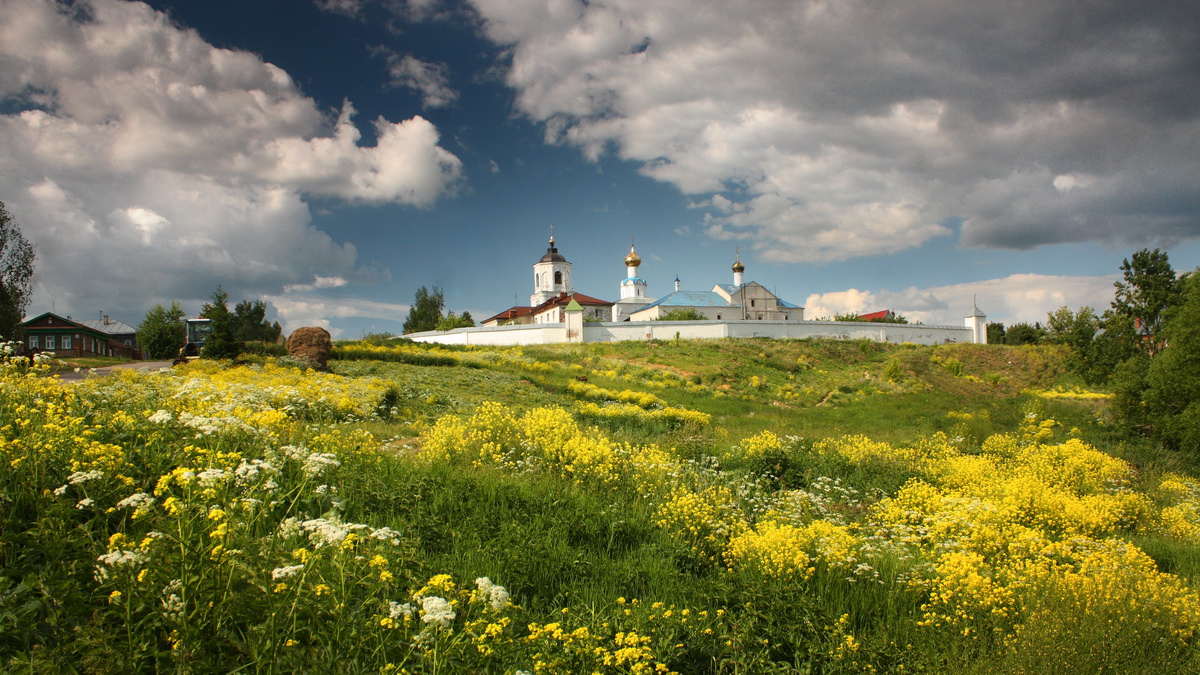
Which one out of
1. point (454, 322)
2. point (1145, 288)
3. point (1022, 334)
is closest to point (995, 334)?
point (1022, 334)

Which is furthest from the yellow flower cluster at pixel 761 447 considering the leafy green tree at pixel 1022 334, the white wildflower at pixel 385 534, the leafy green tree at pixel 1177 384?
the leafy green tree at pixel 1022 334

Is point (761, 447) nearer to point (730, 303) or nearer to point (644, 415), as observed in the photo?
point (644, 415)

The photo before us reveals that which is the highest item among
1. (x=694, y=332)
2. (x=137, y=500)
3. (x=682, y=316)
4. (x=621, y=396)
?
(x=682, y=316)

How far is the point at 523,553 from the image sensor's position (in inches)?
169

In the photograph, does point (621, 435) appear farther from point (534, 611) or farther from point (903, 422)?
point (903, 422)

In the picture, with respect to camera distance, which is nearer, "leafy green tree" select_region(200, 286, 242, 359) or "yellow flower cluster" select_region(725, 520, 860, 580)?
"yellow flower cluster" select_region(725, 520, 860, 580)

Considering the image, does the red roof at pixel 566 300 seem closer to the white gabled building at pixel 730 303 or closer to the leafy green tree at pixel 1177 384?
the white gabled building at pixel 730 303

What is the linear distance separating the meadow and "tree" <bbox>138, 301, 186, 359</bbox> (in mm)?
44639

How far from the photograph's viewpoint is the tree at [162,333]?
4478 cm

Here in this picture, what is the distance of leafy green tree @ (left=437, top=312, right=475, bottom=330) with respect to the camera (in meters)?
60.4

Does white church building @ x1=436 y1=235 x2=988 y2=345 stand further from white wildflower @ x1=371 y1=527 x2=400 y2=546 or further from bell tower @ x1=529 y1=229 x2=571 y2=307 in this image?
white wildflower @ x1=371 y1=527 x2=400 y2=546

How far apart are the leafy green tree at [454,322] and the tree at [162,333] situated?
21590mm

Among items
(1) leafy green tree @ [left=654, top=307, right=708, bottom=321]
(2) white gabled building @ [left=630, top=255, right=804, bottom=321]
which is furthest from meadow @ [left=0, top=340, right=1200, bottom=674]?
(2) white gabled building @ [left=630, top=255, right=804, bottom=321]

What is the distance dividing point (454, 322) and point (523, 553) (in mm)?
60269
